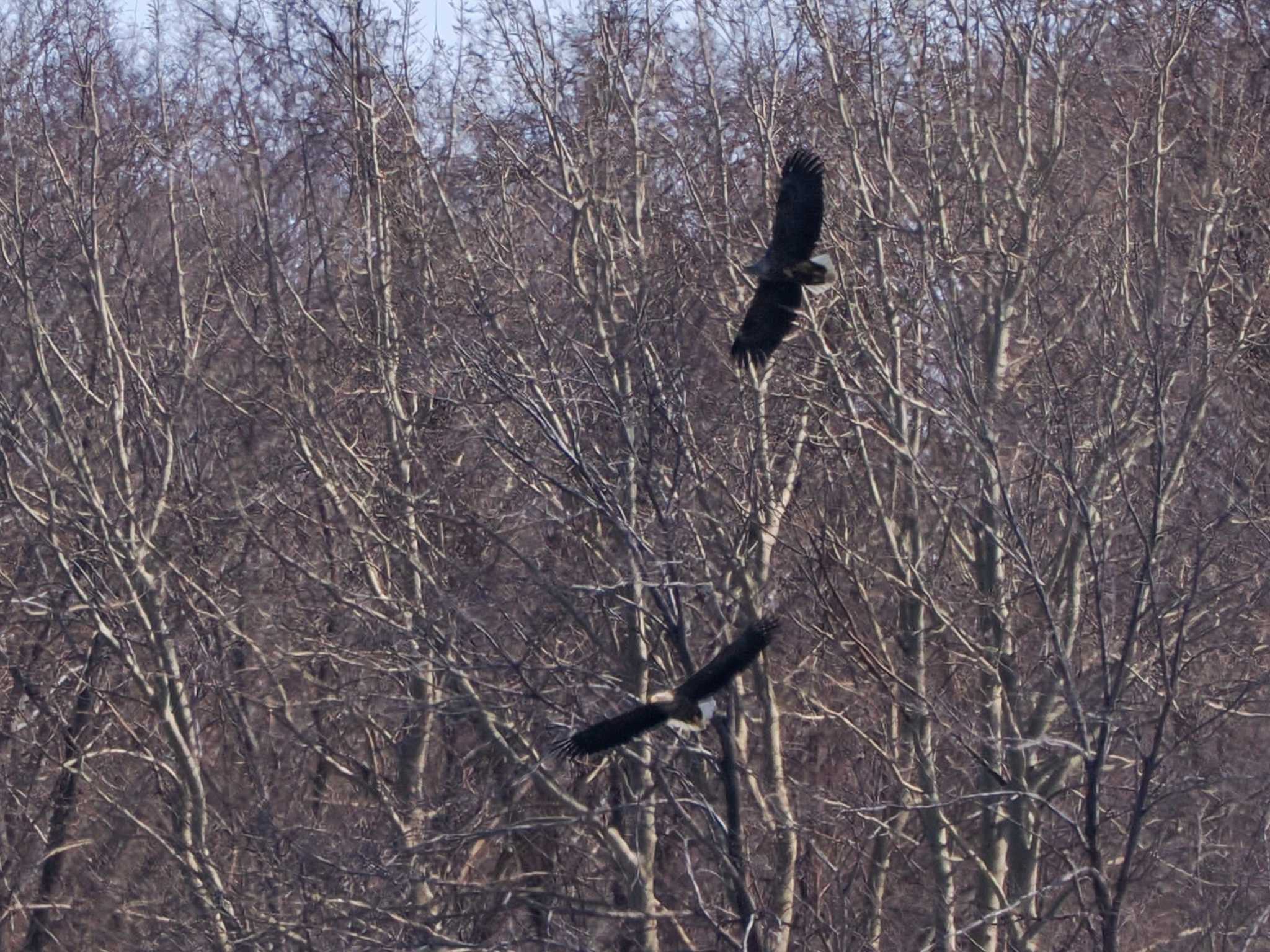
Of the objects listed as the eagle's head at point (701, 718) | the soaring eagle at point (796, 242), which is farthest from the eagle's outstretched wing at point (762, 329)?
the eagle's head at point (701, 718)

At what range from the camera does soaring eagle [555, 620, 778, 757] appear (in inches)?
254

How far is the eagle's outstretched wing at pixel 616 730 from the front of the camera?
6434 mm

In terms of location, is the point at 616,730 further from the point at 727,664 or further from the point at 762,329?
the point at 762,329

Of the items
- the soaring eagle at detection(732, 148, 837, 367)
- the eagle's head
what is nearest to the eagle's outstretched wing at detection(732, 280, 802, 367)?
the soaring eagle at detection(732, 148, 837, 367)

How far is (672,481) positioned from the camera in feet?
23.4

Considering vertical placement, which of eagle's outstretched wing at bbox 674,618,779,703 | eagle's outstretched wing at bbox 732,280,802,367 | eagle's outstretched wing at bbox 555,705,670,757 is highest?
eagle's outstretched wing at bbox 732,280,802,367

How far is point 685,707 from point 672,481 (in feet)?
3.61

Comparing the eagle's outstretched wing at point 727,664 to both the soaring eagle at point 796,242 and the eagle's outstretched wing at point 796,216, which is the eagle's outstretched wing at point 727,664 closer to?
the soaring eagle at point 796,242

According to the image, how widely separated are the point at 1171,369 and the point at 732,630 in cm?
259

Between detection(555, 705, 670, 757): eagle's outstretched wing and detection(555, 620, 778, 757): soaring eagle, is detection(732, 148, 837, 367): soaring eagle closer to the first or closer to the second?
detection(555, 620, 778, 757): soaring eagle

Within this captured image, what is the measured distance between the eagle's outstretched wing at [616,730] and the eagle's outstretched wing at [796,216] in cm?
187

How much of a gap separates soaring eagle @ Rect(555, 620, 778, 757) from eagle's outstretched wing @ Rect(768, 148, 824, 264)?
1495mm

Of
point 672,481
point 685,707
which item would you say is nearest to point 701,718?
point 685,707

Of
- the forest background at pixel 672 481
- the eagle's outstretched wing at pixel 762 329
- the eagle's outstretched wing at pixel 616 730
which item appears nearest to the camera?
the eagle's outstretched wing at pixel 616 730
